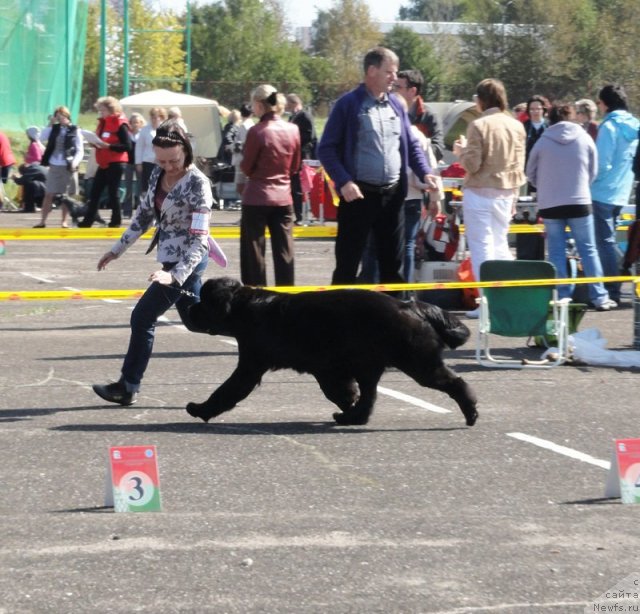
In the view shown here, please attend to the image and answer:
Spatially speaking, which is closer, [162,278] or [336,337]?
[336,337]

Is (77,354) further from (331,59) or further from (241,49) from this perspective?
(331,59)

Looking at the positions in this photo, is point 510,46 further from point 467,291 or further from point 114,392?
point 114,392

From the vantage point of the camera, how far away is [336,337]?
768cm

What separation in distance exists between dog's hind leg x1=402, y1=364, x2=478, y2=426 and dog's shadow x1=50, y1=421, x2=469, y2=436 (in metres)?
0.17

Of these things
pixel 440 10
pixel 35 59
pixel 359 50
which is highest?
pixel 440 10

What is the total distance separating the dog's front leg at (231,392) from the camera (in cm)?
779

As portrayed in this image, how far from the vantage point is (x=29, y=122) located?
30266 millimetres

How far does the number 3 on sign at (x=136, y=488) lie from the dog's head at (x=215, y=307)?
1.83 meters

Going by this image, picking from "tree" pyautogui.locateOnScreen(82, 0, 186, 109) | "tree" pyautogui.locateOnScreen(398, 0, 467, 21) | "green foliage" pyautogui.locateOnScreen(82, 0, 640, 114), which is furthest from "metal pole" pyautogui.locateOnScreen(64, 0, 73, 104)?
"tree" pyautogui.locateOnScreen(398, 0, 467, 21)

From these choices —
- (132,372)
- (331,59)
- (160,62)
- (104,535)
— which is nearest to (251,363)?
(132,372)

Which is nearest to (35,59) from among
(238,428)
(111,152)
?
(111,152)

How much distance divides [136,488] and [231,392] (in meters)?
1.78

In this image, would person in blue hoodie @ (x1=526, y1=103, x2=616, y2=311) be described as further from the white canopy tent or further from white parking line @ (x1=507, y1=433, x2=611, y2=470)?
the white canopy tent

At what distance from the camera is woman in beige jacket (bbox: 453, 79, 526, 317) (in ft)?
36.0
